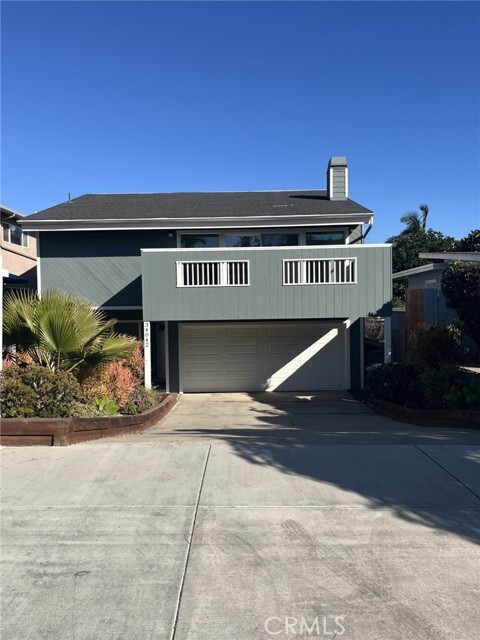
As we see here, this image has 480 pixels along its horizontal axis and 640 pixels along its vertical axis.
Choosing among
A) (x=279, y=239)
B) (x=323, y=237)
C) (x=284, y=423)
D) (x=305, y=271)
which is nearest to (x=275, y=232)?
(x=279, y=239)

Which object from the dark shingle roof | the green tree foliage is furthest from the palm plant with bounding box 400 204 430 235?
the dark shingle roof

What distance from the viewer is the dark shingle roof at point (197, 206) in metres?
15.1

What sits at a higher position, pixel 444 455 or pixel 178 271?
pixel 178 271

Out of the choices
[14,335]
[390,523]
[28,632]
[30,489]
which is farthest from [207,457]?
[14,335]

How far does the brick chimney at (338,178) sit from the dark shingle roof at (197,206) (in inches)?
13.0

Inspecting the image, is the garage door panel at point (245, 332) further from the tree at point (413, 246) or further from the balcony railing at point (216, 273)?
the tree at point (413, 246)

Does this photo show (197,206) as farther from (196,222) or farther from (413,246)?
(413,246)

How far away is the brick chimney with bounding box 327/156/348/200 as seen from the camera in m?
16.3

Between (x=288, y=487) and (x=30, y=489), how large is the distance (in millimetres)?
2474

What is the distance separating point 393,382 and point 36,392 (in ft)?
26.2

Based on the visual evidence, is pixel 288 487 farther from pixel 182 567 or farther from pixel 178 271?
pixel 178 271

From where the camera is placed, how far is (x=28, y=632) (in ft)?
9.32

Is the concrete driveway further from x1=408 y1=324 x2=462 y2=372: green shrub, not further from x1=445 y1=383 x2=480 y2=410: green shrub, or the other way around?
x1=408 y1=324 x2=462 y2=372: green shrub

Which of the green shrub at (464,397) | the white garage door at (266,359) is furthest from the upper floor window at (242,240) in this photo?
the green shrub at (464,397)
